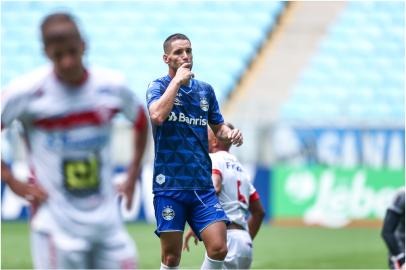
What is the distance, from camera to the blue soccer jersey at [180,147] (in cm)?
733

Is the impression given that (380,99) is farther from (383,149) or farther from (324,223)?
(324,223)

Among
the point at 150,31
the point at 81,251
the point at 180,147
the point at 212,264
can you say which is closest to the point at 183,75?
the point at 180,147

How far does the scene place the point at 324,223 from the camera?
2202 cm

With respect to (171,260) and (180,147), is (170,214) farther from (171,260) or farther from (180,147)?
(180,147)

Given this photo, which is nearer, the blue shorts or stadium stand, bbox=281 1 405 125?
the blue shorts

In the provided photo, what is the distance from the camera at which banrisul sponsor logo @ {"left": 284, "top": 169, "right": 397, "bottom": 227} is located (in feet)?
71.8

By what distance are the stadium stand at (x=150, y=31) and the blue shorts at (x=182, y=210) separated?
19.5 metres

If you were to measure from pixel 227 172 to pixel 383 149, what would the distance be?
15.5m

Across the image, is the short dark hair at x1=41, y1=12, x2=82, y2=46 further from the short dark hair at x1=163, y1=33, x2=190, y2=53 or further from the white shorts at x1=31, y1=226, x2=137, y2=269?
the short dark hair at x1=163, y1=33, x2=190, y2=53

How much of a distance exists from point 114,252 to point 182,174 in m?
2.31

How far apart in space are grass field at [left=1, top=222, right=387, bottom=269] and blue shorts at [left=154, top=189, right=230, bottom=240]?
5186 millimetres

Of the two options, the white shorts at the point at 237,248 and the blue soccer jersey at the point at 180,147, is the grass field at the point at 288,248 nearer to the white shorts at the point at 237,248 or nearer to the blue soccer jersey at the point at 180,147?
the white shorts at the point at 237,248

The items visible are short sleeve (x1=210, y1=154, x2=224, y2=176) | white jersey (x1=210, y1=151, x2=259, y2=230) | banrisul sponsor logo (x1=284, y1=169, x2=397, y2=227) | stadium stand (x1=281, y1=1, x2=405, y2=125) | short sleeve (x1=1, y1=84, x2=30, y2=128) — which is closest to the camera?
short sleeve (x1=1, y1=84, x2=30, y2=128)

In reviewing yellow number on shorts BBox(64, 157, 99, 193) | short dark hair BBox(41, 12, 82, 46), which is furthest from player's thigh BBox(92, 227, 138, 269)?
short dark hair BBox(41, 12, 82, 46)
